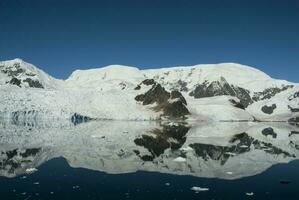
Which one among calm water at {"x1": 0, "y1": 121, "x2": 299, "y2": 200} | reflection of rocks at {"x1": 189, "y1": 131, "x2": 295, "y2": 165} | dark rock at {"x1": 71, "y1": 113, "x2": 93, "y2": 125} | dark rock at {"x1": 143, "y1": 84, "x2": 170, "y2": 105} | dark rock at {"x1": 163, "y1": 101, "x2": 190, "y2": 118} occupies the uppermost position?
dark rock at {"x1": 143, "y1": 84, "x2": 170, "y2": 105}

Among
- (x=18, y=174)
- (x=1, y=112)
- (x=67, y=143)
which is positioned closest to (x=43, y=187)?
(x=18, y=174)

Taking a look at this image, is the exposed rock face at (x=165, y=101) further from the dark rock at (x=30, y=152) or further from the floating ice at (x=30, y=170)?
the floating ice at (x=30, y=170)

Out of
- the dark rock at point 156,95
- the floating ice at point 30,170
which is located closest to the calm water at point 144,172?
the floating ice at point 30,170

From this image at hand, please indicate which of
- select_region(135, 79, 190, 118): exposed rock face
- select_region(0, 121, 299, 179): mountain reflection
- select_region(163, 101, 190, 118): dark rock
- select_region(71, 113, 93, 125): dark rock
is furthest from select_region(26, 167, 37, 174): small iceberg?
select_region(163, 101, 190, 118): dark rock

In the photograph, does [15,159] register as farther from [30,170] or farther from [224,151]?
[224,151]

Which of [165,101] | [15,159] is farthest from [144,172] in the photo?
[165,101]

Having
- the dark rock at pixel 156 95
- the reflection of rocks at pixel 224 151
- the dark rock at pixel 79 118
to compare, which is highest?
the dark rock at pixel 156 95

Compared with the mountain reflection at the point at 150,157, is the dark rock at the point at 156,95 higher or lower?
higher

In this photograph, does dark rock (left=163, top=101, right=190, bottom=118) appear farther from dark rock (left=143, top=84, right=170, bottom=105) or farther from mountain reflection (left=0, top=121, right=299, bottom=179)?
mountain reflection (left=0, top=121, right=299, bottom=179)

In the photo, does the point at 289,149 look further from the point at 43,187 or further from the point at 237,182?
the point at 43,187
